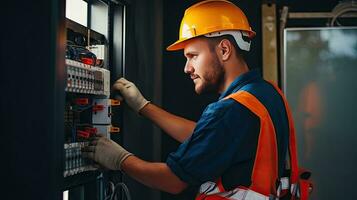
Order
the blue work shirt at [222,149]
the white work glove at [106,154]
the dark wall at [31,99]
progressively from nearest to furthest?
the dark wall at [31,99] < the blue work shirt at [222,149] < the white work glove at [106,154]

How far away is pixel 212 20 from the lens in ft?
5.74

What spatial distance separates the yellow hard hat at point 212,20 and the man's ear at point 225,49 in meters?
0.06

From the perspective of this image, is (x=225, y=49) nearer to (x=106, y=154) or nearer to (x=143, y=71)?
(x=106, y=154)

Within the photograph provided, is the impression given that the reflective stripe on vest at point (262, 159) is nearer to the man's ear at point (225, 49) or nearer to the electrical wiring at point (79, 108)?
the man's ear at point (225, 49)

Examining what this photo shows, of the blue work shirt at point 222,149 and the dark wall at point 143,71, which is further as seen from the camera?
the dark wall at point 143,71

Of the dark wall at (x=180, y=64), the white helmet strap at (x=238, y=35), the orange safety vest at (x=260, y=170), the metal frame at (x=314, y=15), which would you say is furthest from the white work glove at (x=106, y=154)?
the metal frame at (x=314, y=15)

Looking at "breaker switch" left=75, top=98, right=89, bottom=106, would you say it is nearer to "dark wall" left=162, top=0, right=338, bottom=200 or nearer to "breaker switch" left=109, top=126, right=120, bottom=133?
"breaker switch" left=109, top=126, right=120, bottom=133

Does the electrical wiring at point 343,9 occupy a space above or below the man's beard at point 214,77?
above

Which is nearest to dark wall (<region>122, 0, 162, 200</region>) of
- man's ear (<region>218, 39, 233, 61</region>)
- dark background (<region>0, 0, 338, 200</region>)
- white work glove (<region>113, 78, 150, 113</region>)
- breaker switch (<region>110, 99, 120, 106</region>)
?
white work glove (<region>113, 78, 150, 113</region>)

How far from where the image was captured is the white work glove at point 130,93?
196 centimetres

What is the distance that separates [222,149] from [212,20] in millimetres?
561

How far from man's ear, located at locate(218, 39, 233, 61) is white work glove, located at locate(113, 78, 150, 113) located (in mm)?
484

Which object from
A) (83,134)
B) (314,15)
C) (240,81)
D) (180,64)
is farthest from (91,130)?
(314,15)

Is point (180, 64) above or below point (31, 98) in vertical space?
above
